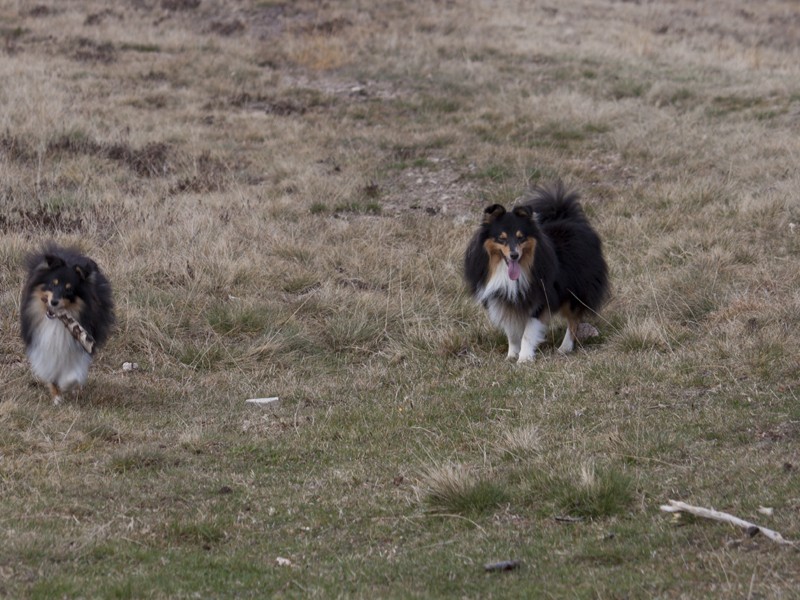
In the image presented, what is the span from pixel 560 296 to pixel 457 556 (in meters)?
4.32

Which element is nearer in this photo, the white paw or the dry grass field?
the dry grass field

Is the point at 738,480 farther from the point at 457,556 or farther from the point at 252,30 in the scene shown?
the point at 252,30

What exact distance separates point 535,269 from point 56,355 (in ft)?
12.5

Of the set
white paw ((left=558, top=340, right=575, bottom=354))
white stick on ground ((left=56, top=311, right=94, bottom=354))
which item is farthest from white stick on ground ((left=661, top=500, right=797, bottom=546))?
white stick on ground ((left=56, top=311, right=94, bottom=354))

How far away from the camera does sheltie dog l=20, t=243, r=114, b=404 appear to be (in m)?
7.53

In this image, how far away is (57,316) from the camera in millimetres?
7523

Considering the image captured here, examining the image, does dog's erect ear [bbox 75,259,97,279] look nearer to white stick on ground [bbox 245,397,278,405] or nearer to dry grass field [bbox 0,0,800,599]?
dry grass field [bbox 0,0,800,599]

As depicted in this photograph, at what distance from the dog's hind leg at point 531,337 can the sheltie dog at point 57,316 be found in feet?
11.2

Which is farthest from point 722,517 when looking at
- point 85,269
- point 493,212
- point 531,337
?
point 85,269

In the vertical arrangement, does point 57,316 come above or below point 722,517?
below

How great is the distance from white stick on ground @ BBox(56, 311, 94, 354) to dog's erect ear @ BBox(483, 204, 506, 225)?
3.21 meters

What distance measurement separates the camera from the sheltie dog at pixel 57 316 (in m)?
7.53

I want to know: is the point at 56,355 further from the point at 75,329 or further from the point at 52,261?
the point at 52,261

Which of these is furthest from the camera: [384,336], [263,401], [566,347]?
[384,336]
